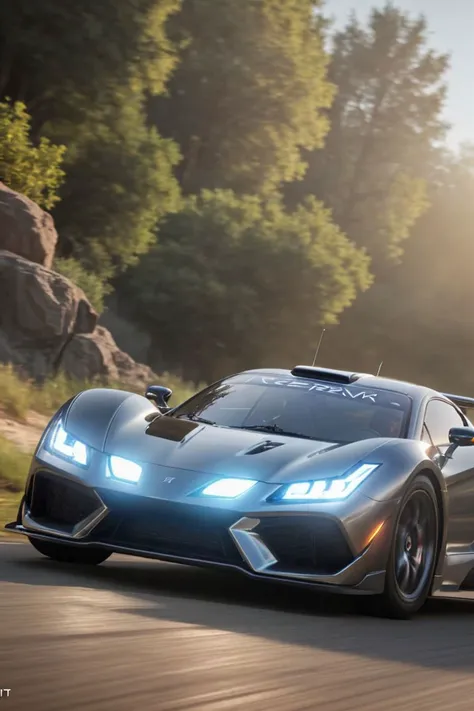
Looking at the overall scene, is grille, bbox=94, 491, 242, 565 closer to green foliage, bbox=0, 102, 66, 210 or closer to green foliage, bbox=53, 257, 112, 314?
green foliage, bbox=0, 102, 66, 210

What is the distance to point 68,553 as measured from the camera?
824 centimetres

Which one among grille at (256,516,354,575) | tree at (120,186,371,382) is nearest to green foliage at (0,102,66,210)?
tree at (120,186,371,382)

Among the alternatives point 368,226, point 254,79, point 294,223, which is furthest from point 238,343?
point 368,226

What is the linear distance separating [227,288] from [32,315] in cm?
1770

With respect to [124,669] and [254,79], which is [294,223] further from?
[124,669]

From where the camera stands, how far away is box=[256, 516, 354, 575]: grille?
23.3 feet

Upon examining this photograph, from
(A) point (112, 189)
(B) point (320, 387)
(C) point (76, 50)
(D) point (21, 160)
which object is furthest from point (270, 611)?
(A) point (112, 189)

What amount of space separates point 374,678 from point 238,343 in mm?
39218

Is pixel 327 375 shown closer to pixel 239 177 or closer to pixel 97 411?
pixel 97 411

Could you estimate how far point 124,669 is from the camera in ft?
16.2

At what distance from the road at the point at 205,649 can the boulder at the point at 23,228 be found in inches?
756

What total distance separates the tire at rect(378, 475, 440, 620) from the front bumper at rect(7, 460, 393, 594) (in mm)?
164

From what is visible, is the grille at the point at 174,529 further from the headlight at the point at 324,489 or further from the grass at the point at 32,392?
the grass at the point at 32,392

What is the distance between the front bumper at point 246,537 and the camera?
709cm
